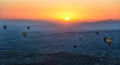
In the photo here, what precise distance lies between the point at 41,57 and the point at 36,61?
6.25 m

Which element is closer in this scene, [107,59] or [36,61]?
[36,61]

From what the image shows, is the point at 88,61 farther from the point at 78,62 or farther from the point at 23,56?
the point at 23,56

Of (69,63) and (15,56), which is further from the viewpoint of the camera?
(15,56)

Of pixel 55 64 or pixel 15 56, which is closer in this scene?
pixel 55 64

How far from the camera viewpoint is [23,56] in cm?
8025

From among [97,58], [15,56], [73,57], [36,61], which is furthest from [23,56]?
[97,58]

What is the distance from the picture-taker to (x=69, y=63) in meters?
72.1

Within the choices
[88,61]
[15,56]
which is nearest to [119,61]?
[88,61]

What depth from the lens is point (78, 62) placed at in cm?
7350

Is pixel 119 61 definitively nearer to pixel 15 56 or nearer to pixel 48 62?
pixel 48 62

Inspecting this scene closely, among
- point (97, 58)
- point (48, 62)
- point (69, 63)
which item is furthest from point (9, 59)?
point (97, 58)

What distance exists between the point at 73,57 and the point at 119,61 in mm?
11221

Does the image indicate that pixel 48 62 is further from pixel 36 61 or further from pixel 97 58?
pixel 97 58

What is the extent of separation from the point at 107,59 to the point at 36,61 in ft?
57.9
